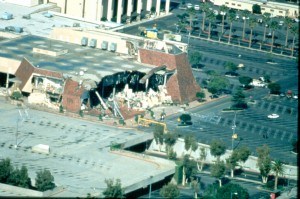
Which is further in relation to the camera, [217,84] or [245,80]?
[245,80]

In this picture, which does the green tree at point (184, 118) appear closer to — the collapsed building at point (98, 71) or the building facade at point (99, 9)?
the collapsed building at point (98, 71)

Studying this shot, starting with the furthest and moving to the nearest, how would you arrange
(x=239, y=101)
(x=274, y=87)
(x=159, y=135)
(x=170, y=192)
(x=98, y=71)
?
(x=274, y=87) < (x=239, y=101) < (x=98, y=71) < (x=159, y=135) < (x=170, y=192)

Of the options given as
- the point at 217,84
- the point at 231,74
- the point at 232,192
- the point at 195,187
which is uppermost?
the point at 232,192

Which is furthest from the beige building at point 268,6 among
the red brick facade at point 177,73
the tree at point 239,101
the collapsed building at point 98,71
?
the tree at point 239,101

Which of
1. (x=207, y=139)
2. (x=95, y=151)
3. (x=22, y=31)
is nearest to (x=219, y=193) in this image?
(x=95, y=151)

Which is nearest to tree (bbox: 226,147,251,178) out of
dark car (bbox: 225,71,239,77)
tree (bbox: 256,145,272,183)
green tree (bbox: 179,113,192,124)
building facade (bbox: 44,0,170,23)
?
tree (bbox: 256,145,272,183)

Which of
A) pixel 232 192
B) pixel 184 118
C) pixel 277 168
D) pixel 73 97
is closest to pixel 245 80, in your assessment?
pixel 184 118

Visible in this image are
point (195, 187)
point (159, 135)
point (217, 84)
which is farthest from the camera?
point (217, 84)

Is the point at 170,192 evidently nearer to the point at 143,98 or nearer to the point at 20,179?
the point at 20,179

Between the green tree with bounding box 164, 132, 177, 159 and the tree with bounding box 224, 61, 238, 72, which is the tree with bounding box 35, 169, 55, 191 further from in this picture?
the tree with bounding box 224, 61, 238, 72
